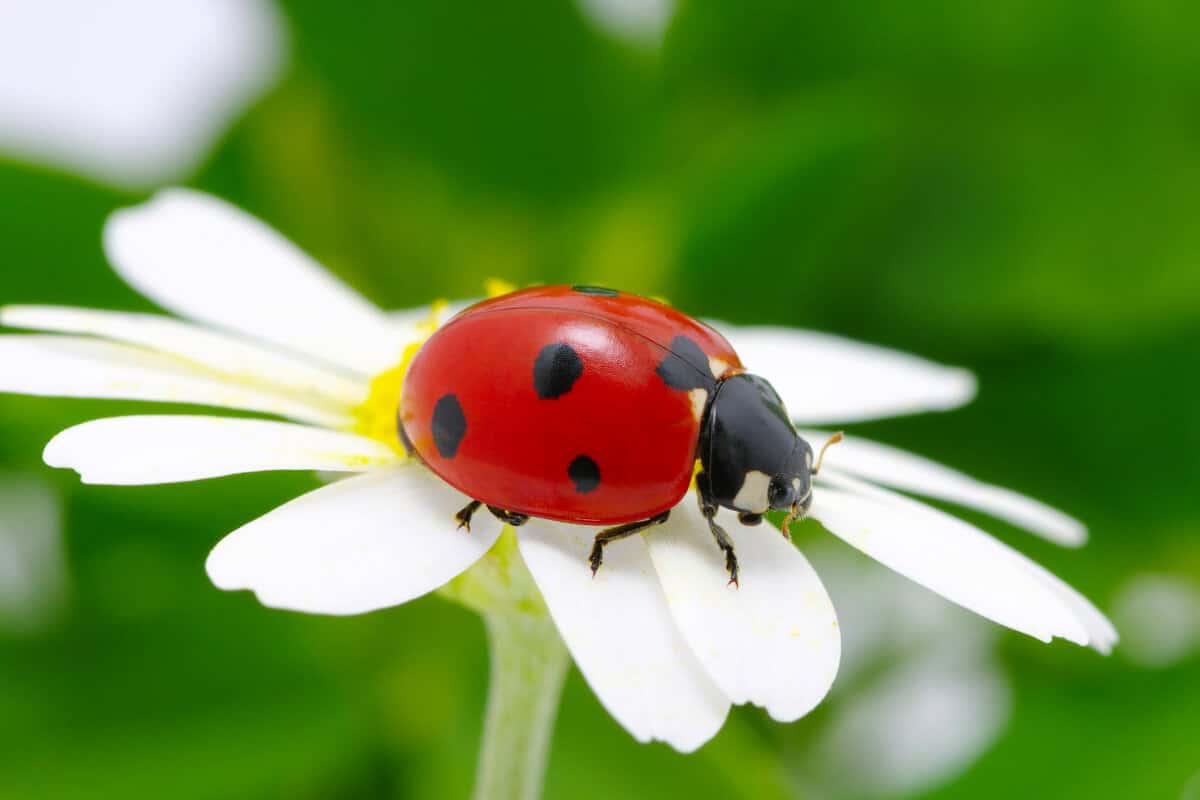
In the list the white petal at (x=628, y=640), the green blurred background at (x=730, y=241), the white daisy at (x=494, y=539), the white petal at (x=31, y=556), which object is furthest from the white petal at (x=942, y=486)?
the white petal at (x=31, y=556)

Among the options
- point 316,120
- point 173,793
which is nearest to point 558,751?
point 173,793

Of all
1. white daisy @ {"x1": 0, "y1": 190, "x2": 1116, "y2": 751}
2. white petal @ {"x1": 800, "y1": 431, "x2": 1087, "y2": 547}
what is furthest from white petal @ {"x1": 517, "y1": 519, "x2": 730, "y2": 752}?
white petal @ {"x1": 800, "y1": 431, "x2": 1087, "y2": 547}

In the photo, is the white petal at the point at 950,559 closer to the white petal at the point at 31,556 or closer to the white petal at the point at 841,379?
the white petal at the point at 841,379

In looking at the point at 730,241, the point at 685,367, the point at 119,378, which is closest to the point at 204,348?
the point at 119,378

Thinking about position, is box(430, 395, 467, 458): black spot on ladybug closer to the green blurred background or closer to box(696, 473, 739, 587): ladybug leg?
box(696, 473, 739, 587): ladybug leg

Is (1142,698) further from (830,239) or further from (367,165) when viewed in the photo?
(367,165)
